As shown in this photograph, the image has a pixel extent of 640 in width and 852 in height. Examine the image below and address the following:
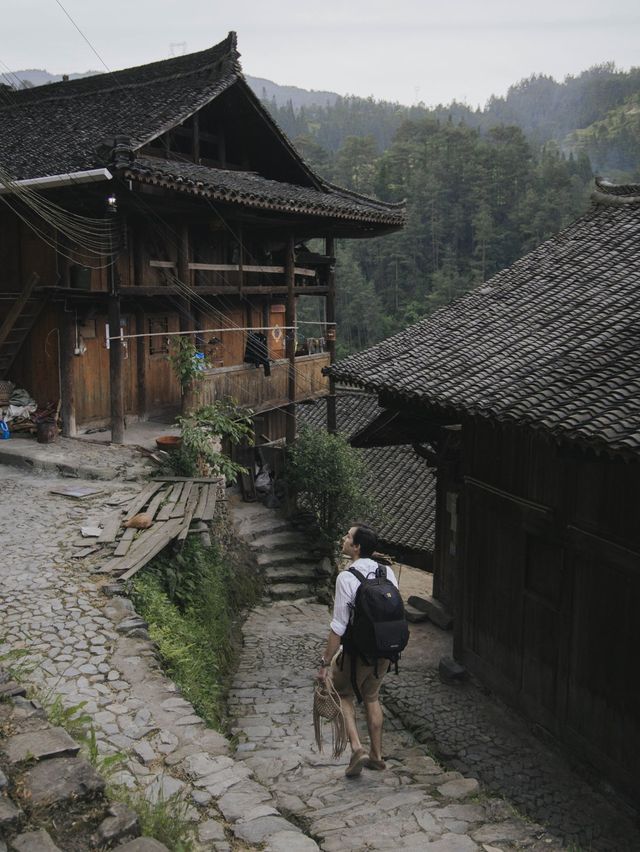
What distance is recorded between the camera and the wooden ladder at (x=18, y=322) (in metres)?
13.2

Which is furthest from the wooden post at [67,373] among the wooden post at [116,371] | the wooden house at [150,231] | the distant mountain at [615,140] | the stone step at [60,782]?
the distant mountain at [615,140]

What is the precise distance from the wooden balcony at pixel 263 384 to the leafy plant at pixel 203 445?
0.84 meters

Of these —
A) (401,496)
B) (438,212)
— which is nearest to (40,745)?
(401,496)

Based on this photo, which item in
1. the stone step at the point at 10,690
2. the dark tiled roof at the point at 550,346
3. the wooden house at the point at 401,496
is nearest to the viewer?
the stone step at the point at 10,690

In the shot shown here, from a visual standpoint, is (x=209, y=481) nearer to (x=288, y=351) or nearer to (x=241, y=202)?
(x=241, y=202)

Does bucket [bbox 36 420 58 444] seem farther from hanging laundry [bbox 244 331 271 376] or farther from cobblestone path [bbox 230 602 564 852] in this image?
cobblestone path [bbox 230 602 564 852]

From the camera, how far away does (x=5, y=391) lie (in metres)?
14.0

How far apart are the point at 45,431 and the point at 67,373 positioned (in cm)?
108

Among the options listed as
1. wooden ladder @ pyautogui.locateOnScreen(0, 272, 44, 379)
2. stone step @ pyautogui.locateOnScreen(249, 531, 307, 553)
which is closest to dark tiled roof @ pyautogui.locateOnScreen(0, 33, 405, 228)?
wooden ladder @ pyautogui.locateOnScreen(0, 272, 44, 379)

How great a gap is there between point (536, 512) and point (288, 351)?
998cm

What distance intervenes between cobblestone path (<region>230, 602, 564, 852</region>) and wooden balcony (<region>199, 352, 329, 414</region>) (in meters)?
6.00

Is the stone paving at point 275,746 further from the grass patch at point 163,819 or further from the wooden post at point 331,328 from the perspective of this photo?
the wooden post at point 331,328

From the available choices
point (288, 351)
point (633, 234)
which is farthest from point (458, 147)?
point (633, 234)

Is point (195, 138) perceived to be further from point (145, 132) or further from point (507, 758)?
point (507, 758)
